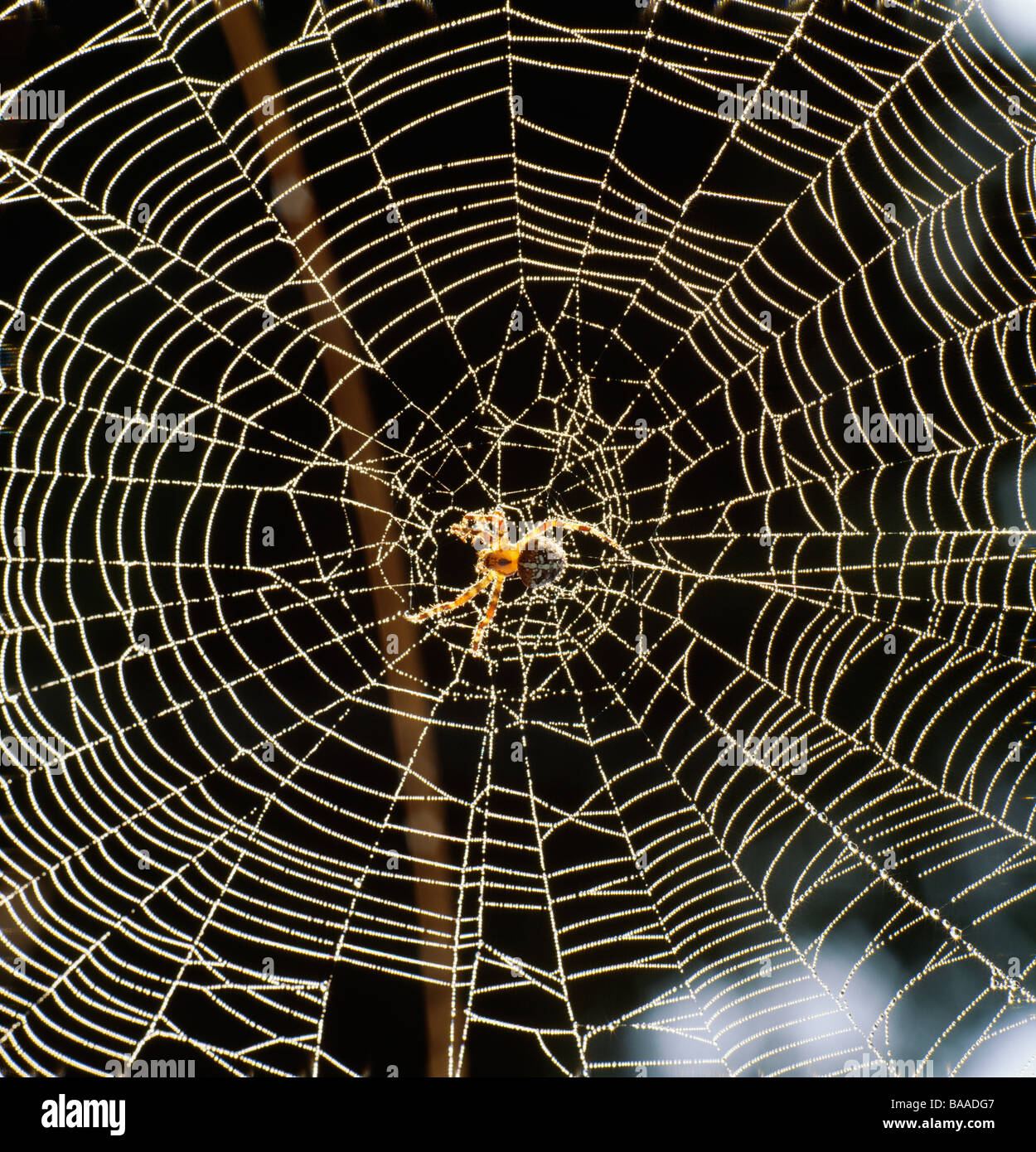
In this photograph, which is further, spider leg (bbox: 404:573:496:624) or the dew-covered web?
spider leg (bbox: 404:573:496:624)

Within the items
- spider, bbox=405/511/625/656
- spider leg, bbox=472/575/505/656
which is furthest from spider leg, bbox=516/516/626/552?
spider leg, bbox=472/575/505/656

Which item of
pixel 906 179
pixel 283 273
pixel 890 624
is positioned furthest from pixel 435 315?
pixel 890 624

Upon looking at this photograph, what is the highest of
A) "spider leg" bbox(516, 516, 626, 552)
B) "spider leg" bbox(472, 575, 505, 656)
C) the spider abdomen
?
"spider leg" bbox(516, 516, 626, 552)

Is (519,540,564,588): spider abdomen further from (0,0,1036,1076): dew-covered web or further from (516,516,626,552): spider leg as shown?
(0,0,1036,1076): dew-covered web

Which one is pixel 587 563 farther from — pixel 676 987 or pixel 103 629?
pixel 103 629

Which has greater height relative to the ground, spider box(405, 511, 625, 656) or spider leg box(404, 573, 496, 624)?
spider box(405, 511, 625, 656)

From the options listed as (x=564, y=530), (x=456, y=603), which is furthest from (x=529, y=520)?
(x=456, y=603)
